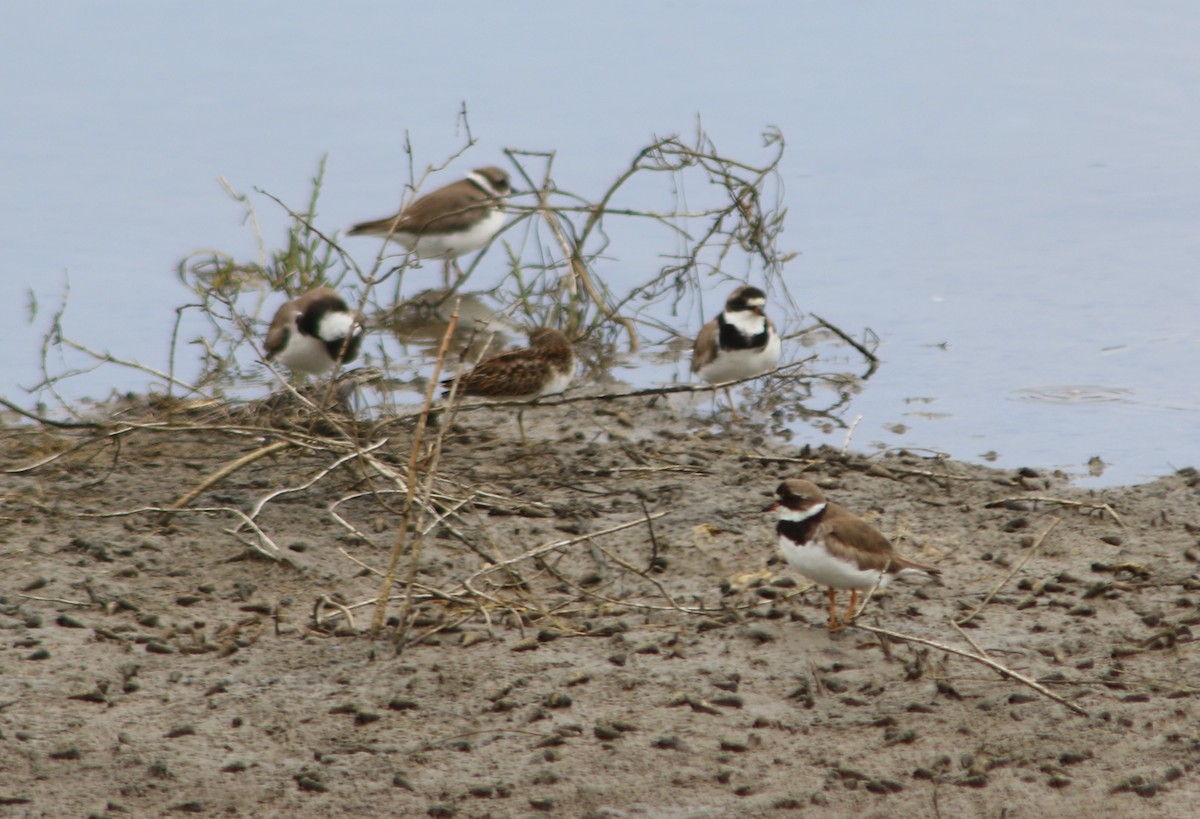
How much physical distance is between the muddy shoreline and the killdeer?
3.47 feet

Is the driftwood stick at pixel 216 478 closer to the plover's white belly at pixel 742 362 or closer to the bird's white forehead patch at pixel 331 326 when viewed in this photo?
the bird's white forehead patch at pixel 331 326

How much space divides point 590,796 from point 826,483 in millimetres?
3105

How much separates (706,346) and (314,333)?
2110 mm

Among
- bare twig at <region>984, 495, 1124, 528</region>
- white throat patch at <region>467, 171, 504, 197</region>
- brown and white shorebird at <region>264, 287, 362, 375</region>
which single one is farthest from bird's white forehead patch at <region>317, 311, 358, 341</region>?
white throat patch at <region>467, 171, 504, 197</region>

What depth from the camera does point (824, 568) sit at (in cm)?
583

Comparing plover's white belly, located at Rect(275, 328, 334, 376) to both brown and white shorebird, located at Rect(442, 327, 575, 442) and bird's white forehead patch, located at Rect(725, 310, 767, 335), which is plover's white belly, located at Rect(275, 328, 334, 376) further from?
bird's white forehead patch, located at Rect(725, 310, 767, 335)

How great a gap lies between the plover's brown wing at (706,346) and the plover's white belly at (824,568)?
123 inches

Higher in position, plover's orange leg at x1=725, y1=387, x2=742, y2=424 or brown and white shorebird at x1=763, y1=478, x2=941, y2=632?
brown and white shorebird at x1=763, y1=478, x2=941, y2=632

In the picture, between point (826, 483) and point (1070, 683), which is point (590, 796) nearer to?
point (1070, 683)

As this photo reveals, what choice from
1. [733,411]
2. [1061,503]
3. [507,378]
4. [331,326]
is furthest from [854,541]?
[331,326]

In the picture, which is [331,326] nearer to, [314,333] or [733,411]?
[314,333]

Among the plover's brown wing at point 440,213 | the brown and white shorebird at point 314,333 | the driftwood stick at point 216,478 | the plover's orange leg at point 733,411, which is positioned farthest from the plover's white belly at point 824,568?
the plover's brown wing at point 440,213

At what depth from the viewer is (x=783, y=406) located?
30.6 feet

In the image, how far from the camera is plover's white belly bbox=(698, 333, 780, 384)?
8.90 m
